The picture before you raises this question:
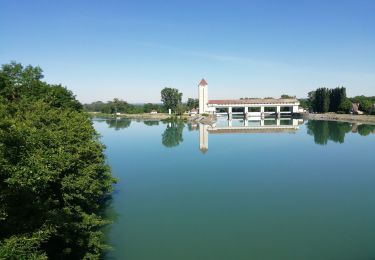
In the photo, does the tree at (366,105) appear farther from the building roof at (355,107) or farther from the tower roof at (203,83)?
the tower roof at (203,83)

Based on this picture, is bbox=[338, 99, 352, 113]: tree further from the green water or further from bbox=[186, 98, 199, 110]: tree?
the green water

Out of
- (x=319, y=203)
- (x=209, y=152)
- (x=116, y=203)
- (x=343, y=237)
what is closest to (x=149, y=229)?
(x=116, y=203)

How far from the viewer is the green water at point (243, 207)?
761cm

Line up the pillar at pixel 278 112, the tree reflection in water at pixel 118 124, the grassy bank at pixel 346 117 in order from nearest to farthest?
the tree reflection in water at pixel 118 124 → the grassy bank at pixel 346 117 → the pillar at pixel 278 112

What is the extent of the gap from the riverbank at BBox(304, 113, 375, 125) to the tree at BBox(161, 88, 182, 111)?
24335 mm

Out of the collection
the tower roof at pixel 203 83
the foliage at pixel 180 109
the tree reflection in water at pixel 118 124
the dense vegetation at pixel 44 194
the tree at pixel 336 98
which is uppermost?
the tower roof at pixel 203 83

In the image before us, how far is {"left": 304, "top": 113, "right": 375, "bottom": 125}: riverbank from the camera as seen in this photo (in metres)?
45.4

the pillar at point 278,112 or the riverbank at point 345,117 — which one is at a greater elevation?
the pillar at point 278,112

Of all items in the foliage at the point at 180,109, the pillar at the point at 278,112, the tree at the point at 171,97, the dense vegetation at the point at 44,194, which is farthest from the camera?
the tree at the point at 171,97

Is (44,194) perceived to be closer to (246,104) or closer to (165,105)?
(246,104)

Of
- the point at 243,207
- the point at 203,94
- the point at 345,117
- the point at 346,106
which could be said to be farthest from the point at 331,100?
the point at 243,207

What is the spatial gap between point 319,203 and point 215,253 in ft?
17.1

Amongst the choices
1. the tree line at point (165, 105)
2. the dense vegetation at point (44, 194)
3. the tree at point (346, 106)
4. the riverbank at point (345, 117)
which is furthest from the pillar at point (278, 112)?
the dense vegetation at point (44, 194)

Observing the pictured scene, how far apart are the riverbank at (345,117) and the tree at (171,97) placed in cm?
2433
